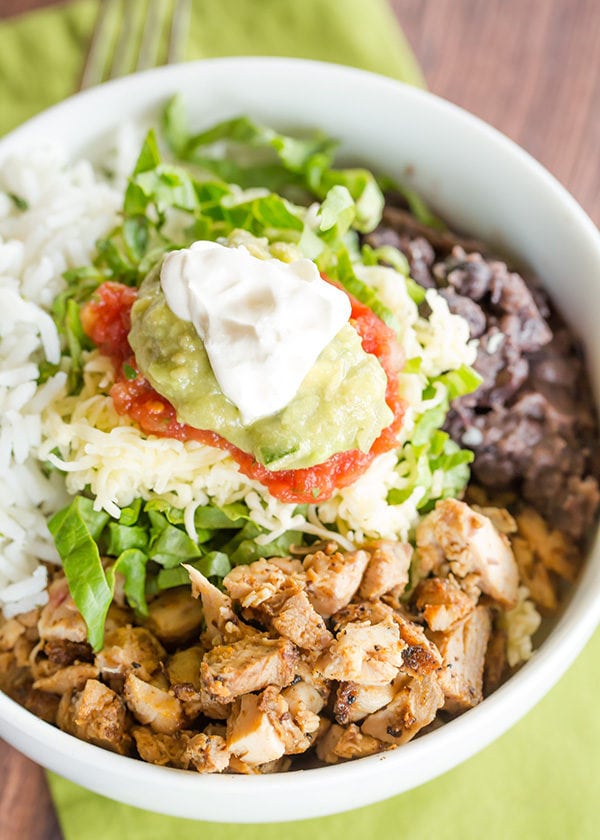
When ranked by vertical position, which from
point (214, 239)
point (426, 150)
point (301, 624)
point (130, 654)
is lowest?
point (130, 654)

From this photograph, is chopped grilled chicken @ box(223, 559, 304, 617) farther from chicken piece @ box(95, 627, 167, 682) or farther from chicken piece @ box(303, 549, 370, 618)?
chicken piece @ box(95, 627, 167, 682)

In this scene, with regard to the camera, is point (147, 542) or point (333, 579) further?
point (147, 542)

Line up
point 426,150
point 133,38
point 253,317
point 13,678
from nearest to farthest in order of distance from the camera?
1. point 253,317
2. point 13,678
3. point 426,150
4. point 133,38

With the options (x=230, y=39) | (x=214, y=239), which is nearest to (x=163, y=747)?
(x=214, y=239)

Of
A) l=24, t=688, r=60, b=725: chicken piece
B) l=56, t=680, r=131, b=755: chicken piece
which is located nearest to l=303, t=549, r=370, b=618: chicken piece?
l=56, t=680, r=131, b=755: chicken piece

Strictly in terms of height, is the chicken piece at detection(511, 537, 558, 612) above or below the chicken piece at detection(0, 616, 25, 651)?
above

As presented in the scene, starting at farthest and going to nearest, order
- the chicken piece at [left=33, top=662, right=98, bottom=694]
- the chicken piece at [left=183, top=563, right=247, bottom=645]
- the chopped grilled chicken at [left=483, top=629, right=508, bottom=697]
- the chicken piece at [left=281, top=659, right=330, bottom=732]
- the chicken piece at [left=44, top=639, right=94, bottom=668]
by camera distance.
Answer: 1. the chopped grilled chicken at [left=483, top=629, right=508, bottom=697]
2. the chicken piece at [left=44, top=639, right=94, bottom=668]
3. the chicken piece at [left=33, top=662, right=98, bottom=694]
4. the chicken piece at [left=183, top=563, right=247, bottom=645]
5. the chicken piece at [left=281, top=659, right=330, bottom=732]

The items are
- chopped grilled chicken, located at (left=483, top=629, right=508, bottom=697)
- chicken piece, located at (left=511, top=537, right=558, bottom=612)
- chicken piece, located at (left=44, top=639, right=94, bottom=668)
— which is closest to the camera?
chicken piece, located at (left=44, top=639, right=94, bottom=668)

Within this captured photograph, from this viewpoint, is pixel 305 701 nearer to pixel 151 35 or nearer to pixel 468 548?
pixel 468 548
